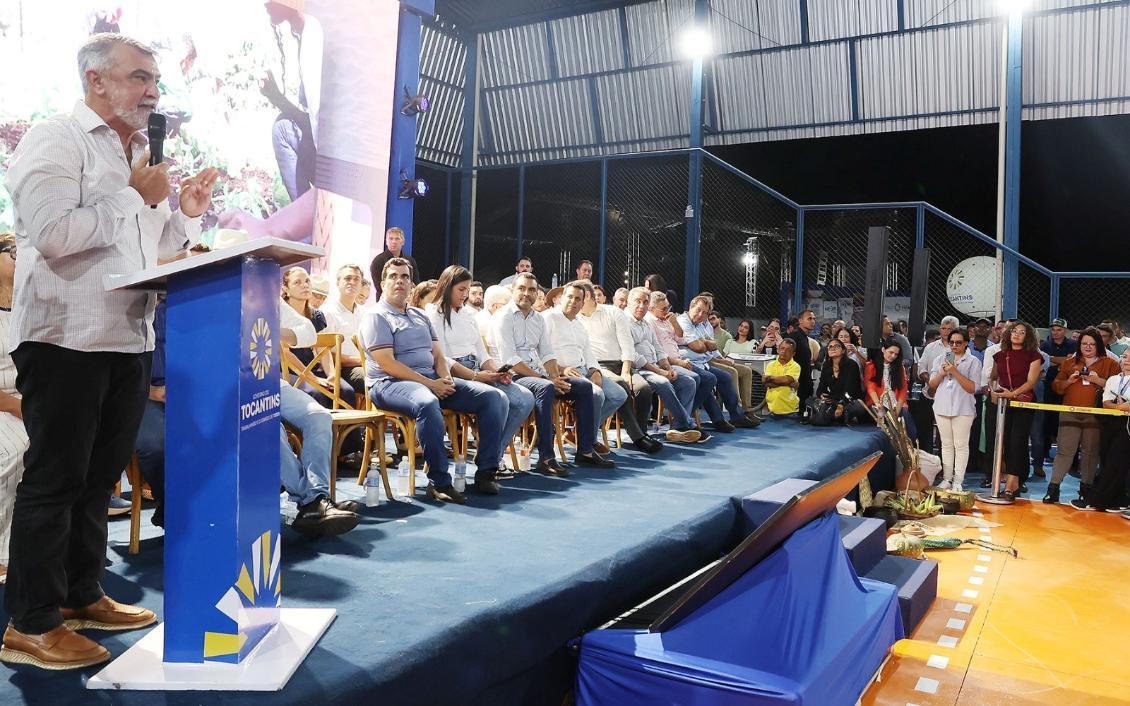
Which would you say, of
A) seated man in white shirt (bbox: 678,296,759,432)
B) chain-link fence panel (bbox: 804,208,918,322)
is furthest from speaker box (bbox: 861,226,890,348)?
chain-link fence panel (bbox: 804,208,918,322)

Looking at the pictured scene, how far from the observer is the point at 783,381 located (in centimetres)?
749

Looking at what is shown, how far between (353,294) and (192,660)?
3.48 meters

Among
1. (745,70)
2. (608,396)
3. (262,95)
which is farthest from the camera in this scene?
(745,70)

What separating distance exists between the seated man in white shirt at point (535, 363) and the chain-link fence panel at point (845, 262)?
5162 mm

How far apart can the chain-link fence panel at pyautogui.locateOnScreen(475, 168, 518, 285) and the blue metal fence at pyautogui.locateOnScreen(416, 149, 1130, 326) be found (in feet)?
0.05

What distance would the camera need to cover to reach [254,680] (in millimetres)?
1543

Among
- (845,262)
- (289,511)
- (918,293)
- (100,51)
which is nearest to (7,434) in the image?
(289,511)

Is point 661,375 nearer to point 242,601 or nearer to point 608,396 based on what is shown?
point 608,396

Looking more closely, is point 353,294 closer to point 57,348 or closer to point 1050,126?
point 57,348

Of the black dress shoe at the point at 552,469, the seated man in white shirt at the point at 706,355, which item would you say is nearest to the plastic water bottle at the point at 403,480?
the black dress shoe at the point at 552,469

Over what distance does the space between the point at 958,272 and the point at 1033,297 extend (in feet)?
2.62

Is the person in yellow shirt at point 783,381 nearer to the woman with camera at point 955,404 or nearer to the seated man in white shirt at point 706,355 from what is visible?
the seated man in white shirt at point 706,355

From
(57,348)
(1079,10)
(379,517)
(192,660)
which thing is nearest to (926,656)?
(379,517)

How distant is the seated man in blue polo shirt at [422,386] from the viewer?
3492mm
